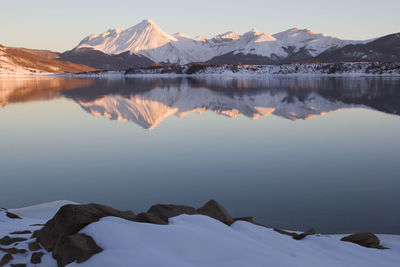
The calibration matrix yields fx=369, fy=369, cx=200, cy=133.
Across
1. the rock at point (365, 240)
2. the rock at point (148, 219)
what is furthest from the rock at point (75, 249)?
the rock at point (365, 240)

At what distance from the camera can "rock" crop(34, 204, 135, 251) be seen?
5.92m

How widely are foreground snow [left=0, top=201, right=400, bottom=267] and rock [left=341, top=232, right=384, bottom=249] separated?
24 centimetres

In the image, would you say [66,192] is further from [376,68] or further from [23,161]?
[376,68]

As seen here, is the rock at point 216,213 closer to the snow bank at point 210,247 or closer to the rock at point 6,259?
the snow bank at point 210,247

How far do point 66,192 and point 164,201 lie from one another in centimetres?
310

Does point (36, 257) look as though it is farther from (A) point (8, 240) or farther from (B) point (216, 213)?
(B) point (216, 213)

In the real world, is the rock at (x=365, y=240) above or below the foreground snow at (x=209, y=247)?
below

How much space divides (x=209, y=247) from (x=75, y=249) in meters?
1.93

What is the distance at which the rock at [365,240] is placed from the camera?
7195 millimetres

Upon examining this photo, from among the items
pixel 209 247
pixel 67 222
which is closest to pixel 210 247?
pixel 209 247

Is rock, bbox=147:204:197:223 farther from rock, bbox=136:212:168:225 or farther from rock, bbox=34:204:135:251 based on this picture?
rock, bbox=34:204:135:251

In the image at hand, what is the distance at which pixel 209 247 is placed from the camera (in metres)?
5.50

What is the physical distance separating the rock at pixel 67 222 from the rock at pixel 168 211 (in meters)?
1.14

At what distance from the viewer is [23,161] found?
14203mm
